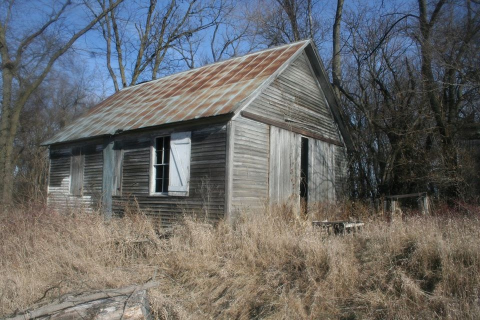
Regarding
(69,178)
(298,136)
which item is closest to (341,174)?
(298,136)

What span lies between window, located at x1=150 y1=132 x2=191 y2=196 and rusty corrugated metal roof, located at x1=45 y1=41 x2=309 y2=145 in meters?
0.60

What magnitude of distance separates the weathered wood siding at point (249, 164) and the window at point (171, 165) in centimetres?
134

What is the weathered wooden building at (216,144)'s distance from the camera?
9.76 metres

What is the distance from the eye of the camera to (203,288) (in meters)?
6.27

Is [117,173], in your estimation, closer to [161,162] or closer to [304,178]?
[161,162]

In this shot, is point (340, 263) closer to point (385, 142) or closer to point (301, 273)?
point (301, 273)

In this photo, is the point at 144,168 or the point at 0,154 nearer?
the point at 144,168

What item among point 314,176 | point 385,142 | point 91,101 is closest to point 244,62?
point 314,176

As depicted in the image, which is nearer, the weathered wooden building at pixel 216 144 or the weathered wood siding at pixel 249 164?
the weathered wood siding at pixel 249 164

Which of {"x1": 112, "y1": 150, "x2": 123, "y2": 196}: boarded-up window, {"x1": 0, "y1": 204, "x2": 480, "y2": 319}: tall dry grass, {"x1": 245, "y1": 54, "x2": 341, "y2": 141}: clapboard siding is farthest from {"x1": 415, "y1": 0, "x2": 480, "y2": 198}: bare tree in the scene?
{"x1": 112, "y1": 150, "x2": 123, "y2": 196}: boarded-up window

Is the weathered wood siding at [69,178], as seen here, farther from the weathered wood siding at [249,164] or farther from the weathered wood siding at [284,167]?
the weathered wood siding at [284,167]

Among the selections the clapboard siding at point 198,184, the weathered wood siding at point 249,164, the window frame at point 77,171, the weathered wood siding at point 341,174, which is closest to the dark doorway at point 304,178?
the weathered wood siding at point 341,174

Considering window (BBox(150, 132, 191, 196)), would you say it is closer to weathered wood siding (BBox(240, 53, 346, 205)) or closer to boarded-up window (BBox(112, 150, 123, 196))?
boarded-up window (BBox(112, 150, 123, 196))

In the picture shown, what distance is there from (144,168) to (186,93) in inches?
102
